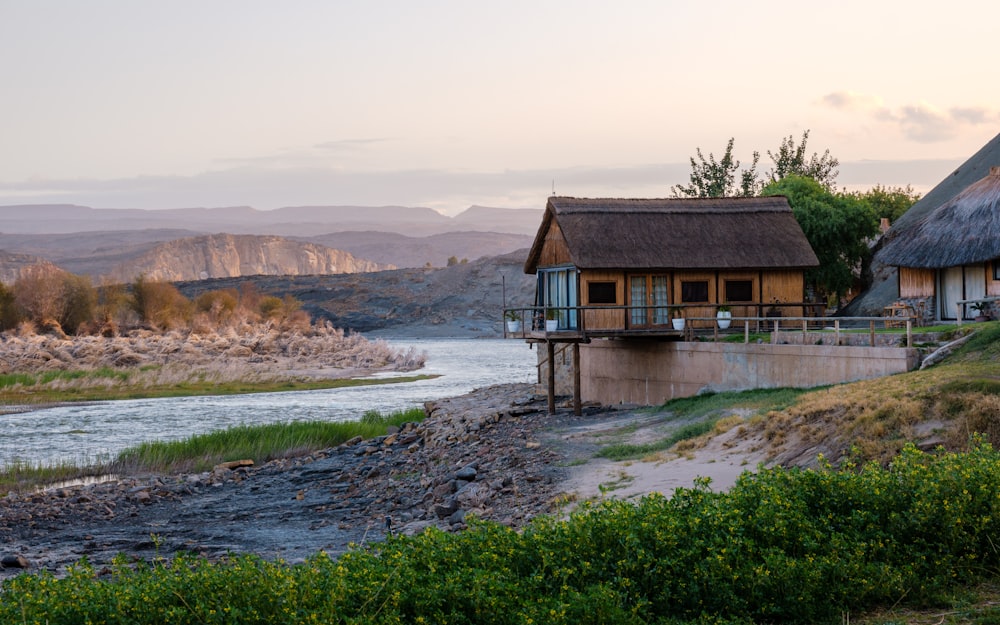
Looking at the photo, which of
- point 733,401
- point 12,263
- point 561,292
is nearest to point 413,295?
point 12,263

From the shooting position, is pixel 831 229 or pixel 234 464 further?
pixel 831 229

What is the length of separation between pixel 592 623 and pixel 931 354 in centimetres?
1728

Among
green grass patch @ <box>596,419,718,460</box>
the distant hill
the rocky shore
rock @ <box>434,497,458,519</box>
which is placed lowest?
the rocky shore

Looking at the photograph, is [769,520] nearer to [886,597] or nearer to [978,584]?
[886,597]

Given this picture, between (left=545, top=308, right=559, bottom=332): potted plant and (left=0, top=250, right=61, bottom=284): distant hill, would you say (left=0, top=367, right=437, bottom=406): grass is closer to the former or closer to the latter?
(left=545, top=308, right=559, bottom=332): potted plant

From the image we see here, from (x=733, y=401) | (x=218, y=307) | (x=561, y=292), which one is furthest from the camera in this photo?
(x=218, y=307)

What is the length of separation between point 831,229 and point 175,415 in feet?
103

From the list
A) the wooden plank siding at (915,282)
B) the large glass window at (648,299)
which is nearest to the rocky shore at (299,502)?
the large glass window at (648,299)

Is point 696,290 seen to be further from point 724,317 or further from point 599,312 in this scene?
point 599,312

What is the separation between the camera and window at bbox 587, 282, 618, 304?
32.4 m

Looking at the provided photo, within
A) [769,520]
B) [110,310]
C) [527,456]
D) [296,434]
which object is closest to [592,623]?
[769,520]

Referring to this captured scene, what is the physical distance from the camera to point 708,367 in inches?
1175

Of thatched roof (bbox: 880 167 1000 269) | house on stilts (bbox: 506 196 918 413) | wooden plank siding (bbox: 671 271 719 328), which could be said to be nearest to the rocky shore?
house on stilts (bbox: 506 196 918 413)

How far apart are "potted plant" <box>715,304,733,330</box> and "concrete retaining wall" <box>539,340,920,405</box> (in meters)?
1.62
